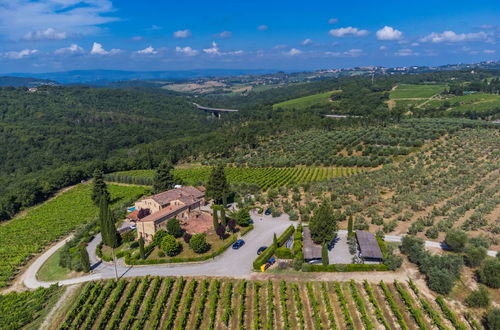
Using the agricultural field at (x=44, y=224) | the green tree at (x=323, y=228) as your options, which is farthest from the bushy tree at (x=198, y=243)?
the agricultural field at (x=44, y=224)

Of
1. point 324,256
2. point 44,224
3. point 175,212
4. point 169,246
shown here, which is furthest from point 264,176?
point 44,224

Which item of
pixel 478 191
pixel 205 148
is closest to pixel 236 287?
pixel 478 191

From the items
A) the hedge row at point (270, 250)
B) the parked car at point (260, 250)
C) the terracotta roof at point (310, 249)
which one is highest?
the terracotta roof at point (310, 249)

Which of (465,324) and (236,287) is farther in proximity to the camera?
(236,287)

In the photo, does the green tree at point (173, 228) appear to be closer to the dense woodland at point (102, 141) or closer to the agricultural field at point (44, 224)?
the agricultural field at point (44, 224)

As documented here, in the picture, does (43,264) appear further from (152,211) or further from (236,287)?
(236,287)
